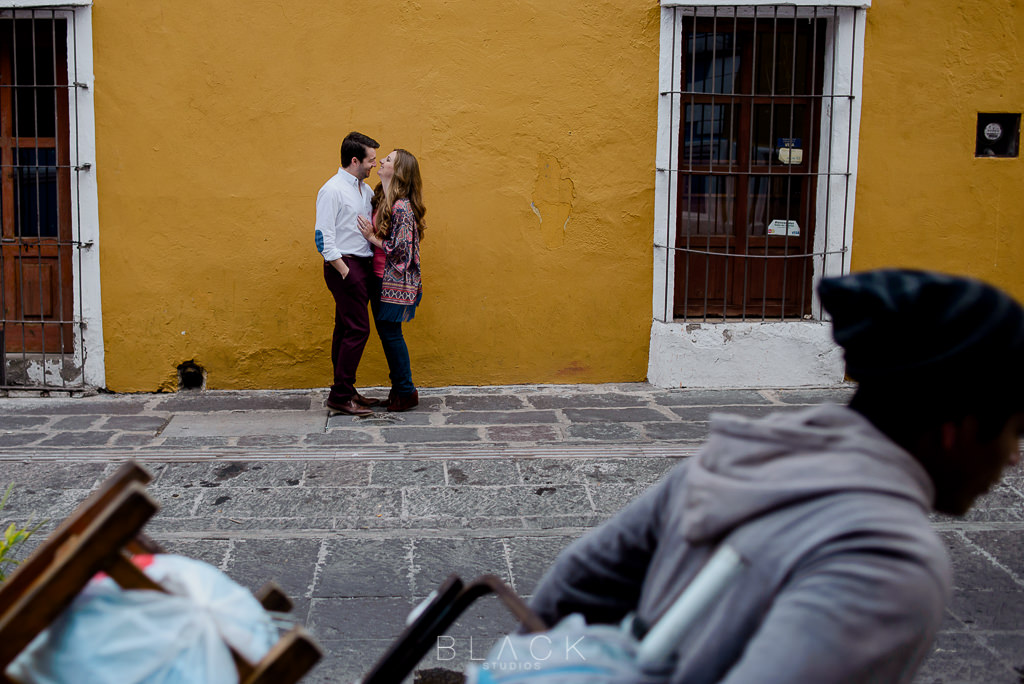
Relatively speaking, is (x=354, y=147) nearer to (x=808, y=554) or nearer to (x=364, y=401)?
(x=364, y=401)

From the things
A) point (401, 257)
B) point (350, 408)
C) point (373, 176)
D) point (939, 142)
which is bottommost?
point (350, 408)

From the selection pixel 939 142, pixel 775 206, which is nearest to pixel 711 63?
pixel 775 206

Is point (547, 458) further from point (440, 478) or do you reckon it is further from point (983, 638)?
point (983, 638)

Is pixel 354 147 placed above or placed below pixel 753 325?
above

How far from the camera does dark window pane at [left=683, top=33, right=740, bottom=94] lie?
712 cm

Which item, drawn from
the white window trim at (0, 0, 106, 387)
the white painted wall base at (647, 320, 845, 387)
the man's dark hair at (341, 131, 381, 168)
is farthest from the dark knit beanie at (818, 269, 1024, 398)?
the white window trim at (0, 0, 106, 387)

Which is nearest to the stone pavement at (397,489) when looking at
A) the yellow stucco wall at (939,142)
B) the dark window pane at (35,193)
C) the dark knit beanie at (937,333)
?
the dark window pane at (35,193)

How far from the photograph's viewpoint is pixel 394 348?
6.38 m

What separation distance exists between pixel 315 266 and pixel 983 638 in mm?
4903

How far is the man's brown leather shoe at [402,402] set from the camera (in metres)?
6.48

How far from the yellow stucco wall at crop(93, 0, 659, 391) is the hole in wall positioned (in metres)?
0.06

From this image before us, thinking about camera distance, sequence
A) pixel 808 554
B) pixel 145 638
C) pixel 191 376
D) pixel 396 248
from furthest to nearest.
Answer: pixel 191 376
pixel 396 248
pixel 145 638
pixel 808 554

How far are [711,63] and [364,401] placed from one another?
3.52 meters

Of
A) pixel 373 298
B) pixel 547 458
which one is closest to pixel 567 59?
pixel 373 298
